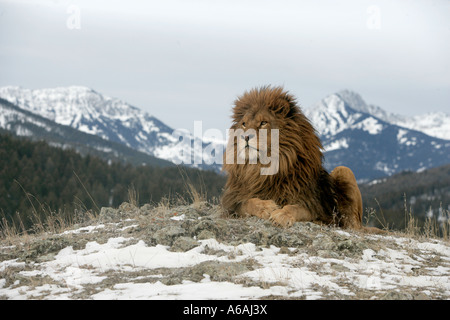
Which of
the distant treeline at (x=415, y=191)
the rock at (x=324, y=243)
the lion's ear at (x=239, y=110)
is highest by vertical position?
the lion's ear at (x=239, y=110)

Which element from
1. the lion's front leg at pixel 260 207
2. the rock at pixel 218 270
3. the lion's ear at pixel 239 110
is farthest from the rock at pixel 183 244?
the lion's ear at pixel 239 110

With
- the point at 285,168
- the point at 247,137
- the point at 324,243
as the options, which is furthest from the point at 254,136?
the point at 324,243

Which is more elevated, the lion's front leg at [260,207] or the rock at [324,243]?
the lion's front leg at [260,207]

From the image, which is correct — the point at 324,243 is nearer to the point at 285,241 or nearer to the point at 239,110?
the point at 285,241

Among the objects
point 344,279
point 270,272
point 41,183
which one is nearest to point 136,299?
point 270,272

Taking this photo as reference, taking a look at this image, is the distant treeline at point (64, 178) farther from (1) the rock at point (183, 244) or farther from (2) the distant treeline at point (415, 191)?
(1) the rock at point (183, 244)

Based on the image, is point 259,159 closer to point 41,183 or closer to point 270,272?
point 270,272

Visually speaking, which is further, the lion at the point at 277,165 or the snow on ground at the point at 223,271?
the lion at the point at 277,165

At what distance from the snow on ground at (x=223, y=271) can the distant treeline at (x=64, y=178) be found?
191ft

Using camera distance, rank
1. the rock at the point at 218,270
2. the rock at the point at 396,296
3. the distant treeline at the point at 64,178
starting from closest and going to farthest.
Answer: the rock at the point at 396,296 < the rock at the point at 218,270 < the distant treeline at the point at 64,178

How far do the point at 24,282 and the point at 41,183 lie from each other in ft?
247

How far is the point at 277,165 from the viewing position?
23.0 ft

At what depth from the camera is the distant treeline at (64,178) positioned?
67.3m
